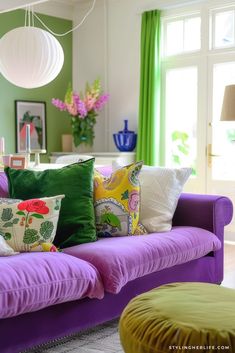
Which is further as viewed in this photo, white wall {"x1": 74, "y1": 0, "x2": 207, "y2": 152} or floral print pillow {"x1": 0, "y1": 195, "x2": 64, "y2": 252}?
white wall {"x1": 74, "y1": 0, "x2": 207, "y2": 152}

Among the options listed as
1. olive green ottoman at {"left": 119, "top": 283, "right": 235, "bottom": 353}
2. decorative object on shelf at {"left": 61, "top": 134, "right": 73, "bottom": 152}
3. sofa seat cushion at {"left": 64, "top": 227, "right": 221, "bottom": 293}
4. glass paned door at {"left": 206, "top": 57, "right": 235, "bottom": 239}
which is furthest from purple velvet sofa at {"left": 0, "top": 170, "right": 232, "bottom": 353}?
decorative object on shelf at {"left": 61, "top": 134, "right": 73, "bottom": 152}

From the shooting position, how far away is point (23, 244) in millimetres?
2689

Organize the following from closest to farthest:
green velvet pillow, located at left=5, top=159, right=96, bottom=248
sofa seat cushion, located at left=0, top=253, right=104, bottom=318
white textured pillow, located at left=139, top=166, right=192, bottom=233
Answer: sofa seat cushion, located at left=0, top=253, right=104, bottom=318
green velvet pillow, located at left=5, top=159, right=96, bottom=248
white textured pillow, located at left=139, top=166, right=192, bottom=233

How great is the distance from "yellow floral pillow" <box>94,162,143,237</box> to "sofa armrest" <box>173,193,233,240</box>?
440 mm

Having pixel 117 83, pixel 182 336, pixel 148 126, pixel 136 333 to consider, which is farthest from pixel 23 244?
pixel 117 83

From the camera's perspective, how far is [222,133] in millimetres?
5793

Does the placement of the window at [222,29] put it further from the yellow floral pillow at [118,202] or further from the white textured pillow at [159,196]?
the yellow floral pillow at [118,202]

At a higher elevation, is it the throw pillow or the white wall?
the white wall

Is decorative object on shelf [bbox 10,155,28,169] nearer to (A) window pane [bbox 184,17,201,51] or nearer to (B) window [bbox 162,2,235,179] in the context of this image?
(B) window [bbox 162,2,235,179]

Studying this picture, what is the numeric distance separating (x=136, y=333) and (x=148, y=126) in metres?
4.49

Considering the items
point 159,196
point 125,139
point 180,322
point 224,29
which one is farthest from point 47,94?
point 180,322

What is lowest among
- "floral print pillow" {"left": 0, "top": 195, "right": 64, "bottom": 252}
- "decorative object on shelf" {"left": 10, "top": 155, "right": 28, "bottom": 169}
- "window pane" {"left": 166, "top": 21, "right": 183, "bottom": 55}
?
"floral print pillow" {"left": 0, "top": 195, "right": 64, "bottom": 252}

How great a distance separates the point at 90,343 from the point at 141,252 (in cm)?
53

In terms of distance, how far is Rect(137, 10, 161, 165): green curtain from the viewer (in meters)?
6.09
